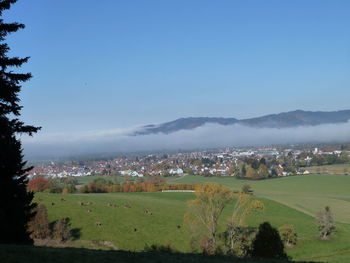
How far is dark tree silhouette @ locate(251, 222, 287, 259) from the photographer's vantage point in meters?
35.6

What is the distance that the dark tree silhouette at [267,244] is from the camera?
3562cm

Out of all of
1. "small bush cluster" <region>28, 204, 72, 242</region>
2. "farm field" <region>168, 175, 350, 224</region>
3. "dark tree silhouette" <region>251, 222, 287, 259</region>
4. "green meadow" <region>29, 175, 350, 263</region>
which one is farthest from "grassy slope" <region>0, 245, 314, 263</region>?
"farm field" <region>168, 175, 350, 224</region>

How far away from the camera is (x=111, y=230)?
5903cm

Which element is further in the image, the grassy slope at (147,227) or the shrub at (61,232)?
the grassy slope at (147,227)

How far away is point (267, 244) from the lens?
117 ft

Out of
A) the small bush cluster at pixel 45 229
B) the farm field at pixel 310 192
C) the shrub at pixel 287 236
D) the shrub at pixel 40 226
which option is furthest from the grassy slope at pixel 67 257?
the farm field at pixel 310 192

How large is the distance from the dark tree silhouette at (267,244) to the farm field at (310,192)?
49.5 meters

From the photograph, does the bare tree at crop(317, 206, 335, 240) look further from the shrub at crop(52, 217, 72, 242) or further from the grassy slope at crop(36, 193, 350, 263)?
the shrub at crop(52, 217, 72, 242)

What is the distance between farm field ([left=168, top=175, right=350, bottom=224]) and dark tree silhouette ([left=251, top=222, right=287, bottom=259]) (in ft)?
162

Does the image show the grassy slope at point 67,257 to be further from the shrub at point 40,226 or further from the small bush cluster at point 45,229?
the shrub at point 40,226

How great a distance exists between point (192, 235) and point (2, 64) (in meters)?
38.0

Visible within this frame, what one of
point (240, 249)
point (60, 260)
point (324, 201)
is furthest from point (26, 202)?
point (324, 201)

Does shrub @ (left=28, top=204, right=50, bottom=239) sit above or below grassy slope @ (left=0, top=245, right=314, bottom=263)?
below

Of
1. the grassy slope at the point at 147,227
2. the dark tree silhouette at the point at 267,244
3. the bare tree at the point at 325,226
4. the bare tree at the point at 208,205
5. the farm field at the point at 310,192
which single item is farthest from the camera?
the farm field at the point at 310,192
